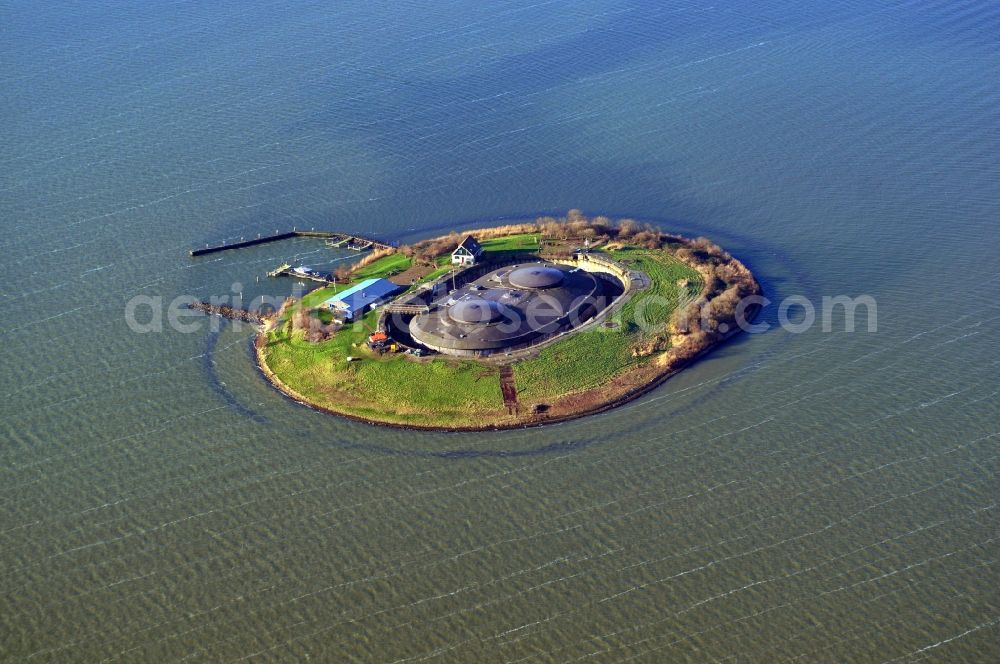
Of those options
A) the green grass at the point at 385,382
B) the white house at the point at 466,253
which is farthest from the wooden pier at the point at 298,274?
the green grass at the point at 385,382

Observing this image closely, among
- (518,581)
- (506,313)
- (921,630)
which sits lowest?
(921,630)

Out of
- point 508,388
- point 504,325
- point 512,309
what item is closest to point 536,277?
point 512,309

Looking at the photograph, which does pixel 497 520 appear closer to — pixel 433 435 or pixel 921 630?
pixel 433 435

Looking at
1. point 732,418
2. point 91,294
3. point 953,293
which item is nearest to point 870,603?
point 732,418

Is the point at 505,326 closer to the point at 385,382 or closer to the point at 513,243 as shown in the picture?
the point at 385,382

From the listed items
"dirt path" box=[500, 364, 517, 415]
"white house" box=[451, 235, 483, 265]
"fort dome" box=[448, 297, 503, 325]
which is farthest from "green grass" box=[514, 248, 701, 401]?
"white house" box=[451, 235, 483, 265]

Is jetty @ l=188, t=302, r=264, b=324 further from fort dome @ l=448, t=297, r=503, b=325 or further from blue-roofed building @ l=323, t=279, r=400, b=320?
fort dome @ l=448, t=297, r=503, b=325
